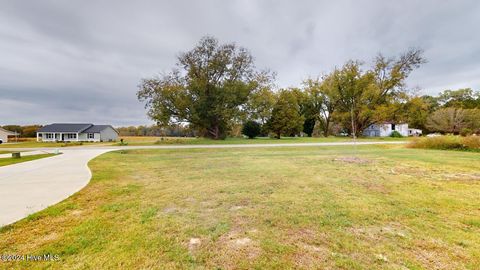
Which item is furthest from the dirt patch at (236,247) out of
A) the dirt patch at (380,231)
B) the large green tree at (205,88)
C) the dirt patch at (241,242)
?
the large green tree at (205,88)

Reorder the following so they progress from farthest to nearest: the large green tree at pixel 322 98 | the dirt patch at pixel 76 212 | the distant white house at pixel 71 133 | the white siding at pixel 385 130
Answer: the distant white house at pixel 71 133, the white siding at pixel 385 130, the large green tree at pixel 322 98, the dirt patch at pixel 76 212

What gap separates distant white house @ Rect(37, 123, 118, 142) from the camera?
146 feet

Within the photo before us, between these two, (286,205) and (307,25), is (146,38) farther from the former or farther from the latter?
(286,205)

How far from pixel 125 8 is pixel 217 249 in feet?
49.1

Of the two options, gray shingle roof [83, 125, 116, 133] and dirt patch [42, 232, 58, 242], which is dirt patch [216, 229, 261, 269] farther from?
gray shingle roof [83, 125, 116, 133]

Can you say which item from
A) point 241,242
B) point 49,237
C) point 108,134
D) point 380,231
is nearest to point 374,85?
point 380,231

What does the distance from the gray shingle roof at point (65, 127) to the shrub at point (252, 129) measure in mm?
35726

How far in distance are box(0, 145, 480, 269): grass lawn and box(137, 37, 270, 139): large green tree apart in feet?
72.3

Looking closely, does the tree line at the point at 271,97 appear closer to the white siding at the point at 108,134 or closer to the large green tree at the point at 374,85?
the large green tree at the point at 374,85

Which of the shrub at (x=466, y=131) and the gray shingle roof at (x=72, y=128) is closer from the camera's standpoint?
the shrub at (x=466, y=131)

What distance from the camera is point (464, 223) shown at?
313cm

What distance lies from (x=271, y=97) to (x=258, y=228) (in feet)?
97.0

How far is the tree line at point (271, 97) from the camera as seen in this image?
26875 millimetres

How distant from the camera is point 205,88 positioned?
90.6 ft
